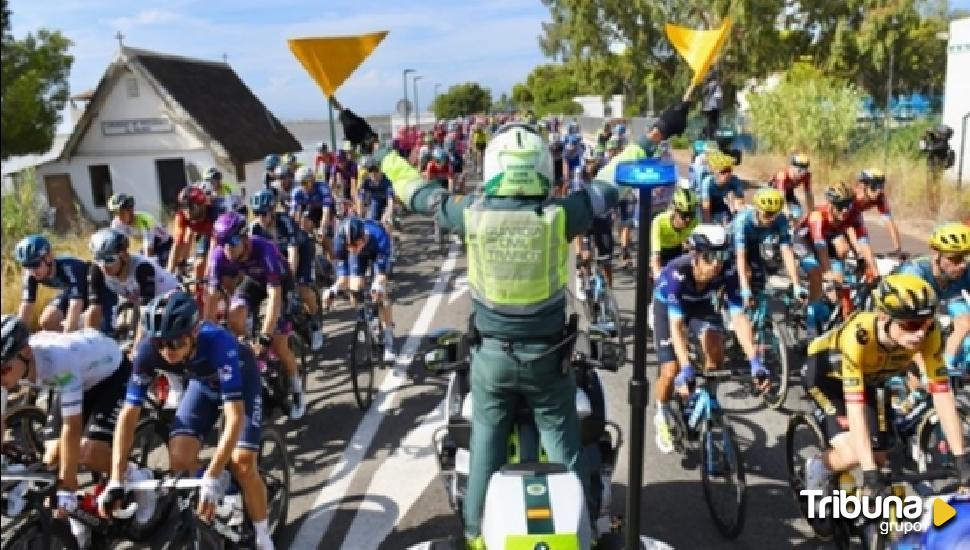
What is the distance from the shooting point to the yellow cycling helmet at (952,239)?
17.7ft

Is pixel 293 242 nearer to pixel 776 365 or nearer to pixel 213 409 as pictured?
pixel 213 409

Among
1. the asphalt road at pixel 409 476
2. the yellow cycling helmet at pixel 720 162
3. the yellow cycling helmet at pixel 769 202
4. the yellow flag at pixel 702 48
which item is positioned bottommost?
the asphalt road at pixel 409 476

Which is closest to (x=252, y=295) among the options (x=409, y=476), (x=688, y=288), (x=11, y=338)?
(x=409, y=476)

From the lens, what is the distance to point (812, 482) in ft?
15.0

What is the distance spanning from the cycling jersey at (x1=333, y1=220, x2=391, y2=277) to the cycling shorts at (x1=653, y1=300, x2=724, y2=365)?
3.50m

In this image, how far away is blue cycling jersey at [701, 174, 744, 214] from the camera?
10055 millimetres

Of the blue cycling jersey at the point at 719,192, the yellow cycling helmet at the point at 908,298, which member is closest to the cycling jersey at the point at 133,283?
the yellow cycling helmet at the point at 908,298

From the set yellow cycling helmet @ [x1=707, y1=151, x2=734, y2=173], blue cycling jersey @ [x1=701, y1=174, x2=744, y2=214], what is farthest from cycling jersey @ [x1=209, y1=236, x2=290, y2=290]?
blue cycling jersey @ [x1=701, y1=174, x2=744, y2=214]

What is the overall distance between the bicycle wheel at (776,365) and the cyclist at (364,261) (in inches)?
156

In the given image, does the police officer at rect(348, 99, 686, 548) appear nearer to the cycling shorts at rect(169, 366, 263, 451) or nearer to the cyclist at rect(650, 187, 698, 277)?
the cycling shorts at rect(169, 366, 263, 451)

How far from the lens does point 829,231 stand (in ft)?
26.6

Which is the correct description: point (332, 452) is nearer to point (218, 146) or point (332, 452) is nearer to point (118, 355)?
point (118, 355)

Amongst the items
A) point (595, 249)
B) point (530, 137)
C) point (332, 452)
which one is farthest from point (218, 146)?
point (530, 137)

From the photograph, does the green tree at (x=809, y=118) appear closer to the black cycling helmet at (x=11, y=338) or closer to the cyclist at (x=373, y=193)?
the cyclist at (x=373, y=193)
